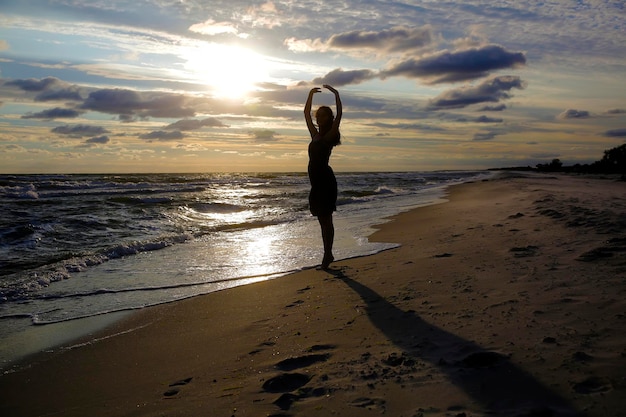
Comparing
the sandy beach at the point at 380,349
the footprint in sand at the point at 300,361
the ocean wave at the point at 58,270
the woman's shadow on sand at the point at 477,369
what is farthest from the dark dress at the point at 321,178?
the ocean wave at the point at 58,270

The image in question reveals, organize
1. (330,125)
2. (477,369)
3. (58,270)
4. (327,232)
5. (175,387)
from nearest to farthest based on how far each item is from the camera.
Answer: (477,369)
(175,387)
(330,125)
(327,232)
(58,270)

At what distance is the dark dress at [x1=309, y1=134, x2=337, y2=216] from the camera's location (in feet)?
19.7

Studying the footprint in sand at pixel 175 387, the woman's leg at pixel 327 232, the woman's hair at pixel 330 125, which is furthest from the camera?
the woman's leg at pixel 327 232

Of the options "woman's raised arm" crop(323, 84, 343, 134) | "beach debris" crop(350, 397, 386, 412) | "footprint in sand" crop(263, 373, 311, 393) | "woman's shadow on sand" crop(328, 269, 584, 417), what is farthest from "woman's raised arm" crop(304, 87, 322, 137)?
"beach debris" crop(350, 397, 386, 412)

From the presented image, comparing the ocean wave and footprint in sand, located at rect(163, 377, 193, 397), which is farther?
the ocean wave

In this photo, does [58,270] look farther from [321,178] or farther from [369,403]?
[369,403]

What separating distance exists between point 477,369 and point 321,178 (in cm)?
380

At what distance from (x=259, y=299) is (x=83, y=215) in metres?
11.4

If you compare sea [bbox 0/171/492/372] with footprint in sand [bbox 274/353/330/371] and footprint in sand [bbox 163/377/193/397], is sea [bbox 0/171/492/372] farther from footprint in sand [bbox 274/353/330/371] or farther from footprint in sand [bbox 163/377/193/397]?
footprint in sand [bbox 274/353/330/371]

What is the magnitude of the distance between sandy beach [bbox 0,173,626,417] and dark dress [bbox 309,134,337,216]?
3.26 feet

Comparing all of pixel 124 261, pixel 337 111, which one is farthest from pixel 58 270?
pixel 337 111

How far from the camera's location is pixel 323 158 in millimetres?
6039

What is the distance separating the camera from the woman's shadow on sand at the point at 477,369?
7.20 feet

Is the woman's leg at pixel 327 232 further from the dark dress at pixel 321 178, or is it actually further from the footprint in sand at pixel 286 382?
the footprint in sand at pixel 286 382
